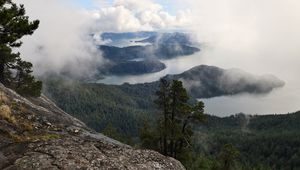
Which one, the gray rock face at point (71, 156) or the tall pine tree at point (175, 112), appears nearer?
the gray rock face at point (71, 156)

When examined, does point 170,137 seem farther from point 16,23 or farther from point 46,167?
point 46,167

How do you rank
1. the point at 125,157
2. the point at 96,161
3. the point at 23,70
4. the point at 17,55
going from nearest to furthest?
the point at 96,161, the point at 125,157, the point at 17,55, the point at 23,70

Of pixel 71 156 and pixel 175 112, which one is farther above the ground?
pixel 175 112

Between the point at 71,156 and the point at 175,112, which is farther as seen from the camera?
the point at 175,112

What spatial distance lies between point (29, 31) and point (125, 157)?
70.7ft

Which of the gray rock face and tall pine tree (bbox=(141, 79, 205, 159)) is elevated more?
tall pine tree (bbox=(141, 79, 205, 159))

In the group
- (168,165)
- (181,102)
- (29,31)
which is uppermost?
(29,31)

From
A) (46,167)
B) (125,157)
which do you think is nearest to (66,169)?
(46,167)

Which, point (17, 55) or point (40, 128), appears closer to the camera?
point (40, 128)

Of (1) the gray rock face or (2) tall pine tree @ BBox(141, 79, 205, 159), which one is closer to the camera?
(1) the gray rock face

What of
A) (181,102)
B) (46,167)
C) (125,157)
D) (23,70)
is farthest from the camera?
(23,70)

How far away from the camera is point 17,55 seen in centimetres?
6881

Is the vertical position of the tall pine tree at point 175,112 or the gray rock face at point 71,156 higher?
the tall pine tree at point 175,112

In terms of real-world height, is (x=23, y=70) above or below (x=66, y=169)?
above
